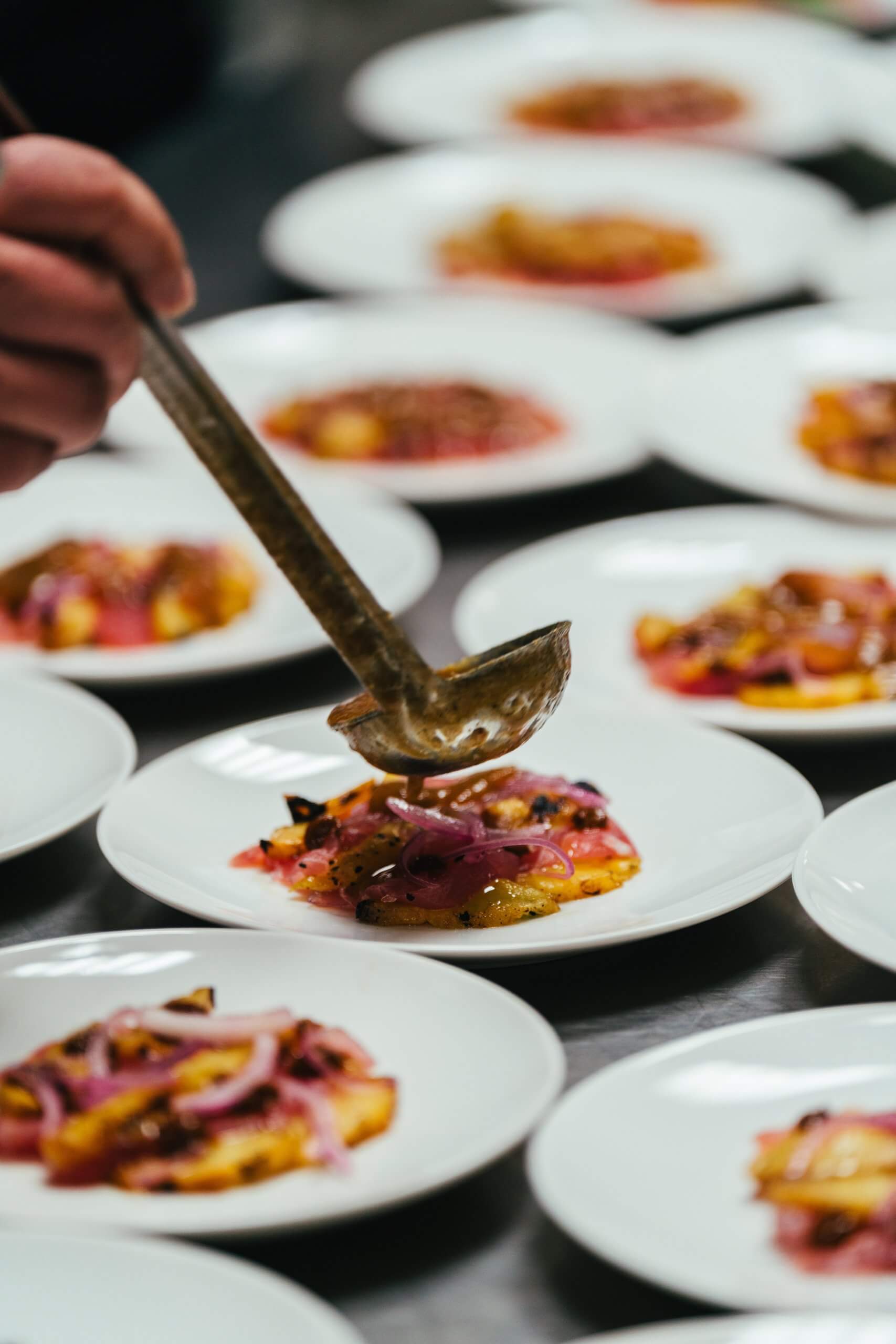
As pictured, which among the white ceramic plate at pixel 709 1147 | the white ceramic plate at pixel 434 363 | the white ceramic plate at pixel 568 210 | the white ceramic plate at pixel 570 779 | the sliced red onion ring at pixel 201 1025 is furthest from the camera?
the white ceramic plate at pixel 568 210

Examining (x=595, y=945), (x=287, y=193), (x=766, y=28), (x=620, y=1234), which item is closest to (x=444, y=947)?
(x=595, y=945)

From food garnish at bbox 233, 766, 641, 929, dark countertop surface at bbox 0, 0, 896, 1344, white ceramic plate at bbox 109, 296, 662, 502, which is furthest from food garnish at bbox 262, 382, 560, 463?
food garnish at bbox 233, 766, 641, 929

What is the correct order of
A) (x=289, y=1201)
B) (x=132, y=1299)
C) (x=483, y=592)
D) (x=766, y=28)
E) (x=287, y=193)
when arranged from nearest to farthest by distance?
(x=132, y=1299)
(x=289, y=1201)
(x=483, y=592)
(x=287, y=193)
(x=766, y=28)

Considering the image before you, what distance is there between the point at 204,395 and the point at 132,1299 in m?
0.76

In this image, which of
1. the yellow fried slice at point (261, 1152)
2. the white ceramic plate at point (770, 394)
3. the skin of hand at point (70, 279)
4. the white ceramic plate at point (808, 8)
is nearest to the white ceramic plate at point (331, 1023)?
the yellow fried slice at point (261, 1152)

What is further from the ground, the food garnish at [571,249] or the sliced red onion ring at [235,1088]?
the sliced red onion ring at [235,1088]

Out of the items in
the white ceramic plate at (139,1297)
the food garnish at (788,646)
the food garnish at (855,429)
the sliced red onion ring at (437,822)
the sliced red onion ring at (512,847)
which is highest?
the white ceramic plate at (139,1297)

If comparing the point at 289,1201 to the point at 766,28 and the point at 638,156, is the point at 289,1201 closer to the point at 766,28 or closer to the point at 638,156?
the point at 638,156

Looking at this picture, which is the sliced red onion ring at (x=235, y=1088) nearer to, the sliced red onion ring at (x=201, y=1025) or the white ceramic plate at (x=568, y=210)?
the sliced red onion ring at (x=201, y=1025)

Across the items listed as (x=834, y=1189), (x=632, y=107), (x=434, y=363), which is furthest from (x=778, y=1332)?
(x=632, y=107)

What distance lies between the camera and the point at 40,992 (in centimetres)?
157

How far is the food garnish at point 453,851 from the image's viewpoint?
1.75 metres

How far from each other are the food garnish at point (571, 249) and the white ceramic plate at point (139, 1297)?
3.00m

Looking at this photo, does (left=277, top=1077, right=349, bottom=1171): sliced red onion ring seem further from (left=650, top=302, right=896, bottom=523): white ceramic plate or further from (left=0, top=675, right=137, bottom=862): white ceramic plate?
(left=650, top=302, right=896, bottom=523): white ceramic plate
